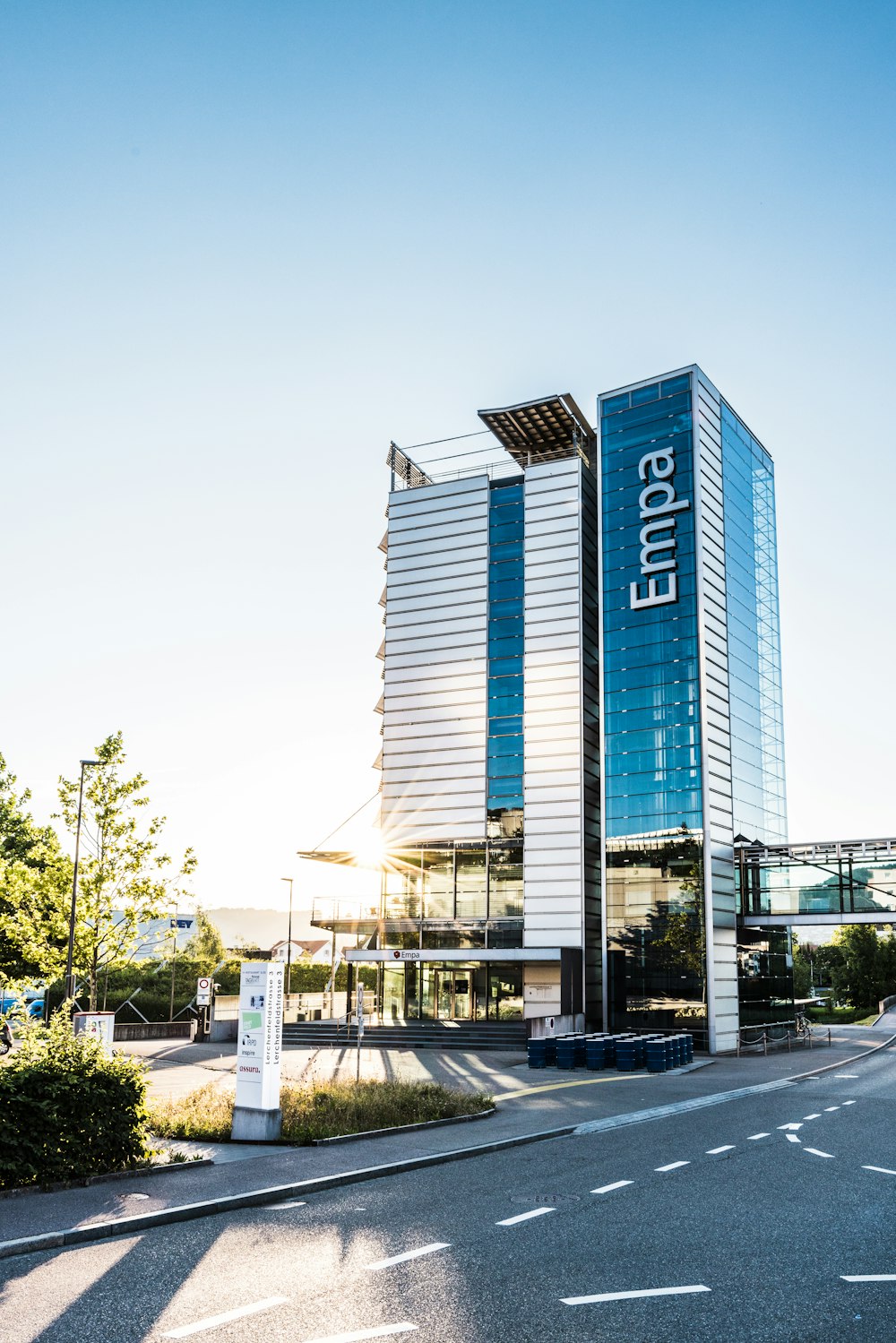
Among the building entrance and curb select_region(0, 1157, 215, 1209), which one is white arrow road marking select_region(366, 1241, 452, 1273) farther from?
the building entrance

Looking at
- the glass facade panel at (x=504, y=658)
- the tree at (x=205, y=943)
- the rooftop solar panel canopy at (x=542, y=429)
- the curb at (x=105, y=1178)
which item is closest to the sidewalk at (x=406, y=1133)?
the curb at (x=105, y=1178)

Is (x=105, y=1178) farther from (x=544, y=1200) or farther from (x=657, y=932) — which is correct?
(x=657, y=932)

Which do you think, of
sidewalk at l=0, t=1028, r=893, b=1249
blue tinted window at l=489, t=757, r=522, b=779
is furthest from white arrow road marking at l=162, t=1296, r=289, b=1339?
blue tinted window at l=489, t=757, r=522, b=779

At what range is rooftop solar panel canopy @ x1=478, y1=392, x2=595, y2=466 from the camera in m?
54.2

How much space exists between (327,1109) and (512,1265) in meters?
9.91

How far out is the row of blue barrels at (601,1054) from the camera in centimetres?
3297

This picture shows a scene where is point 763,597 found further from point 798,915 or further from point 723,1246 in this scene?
point 723,1246

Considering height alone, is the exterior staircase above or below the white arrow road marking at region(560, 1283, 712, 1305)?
below

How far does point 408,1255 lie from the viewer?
1000 centimetres

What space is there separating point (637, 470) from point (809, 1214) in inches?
1585

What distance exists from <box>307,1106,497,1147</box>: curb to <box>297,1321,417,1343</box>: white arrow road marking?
9040 millimetres

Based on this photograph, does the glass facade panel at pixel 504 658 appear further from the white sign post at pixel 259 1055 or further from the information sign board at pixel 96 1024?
the white sign post at pixel 259 1055

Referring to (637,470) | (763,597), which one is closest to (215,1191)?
(637,470)

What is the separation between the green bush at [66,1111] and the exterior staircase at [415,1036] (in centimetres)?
2824
